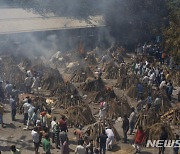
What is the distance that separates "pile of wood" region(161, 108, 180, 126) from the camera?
16.2 meters

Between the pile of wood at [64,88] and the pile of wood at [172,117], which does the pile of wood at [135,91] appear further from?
the pile of wood at [64,88]

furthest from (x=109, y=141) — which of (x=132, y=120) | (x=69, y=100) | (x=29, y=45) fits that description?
(x=29, y=45)

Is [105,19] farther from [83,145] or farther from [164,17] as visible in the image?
[83,145]

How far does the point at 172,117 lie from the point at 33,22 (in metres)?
17.2

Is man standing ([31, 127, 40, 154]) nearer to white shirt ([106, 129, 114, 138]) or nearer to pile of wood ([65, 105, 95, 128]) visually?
white shirt ([106, 129, 114, 138])

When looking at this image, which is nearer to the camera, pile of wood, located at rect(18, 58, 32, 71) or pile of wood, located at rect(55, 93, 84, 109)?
pile of wood, located at rect(55, 93, 84, 109)

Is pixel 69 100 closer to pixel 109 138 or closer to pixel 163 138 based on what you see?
pixel 109 138

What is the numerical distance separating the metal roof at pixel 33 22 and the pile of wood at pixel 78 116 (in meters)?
13.7

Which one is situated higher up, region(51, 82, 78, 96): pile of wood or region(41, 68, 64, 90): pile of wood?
region(41, 68, 64, 90): pile of wood

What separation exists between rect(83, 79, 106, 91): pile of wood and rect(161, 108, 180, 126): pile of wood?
4.50 metres

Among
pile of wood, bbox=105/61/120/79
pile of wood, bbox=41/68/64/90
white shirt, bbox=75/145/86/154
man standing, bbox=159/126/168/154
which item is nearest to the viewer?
white shirt, bbox=75/145/86/154

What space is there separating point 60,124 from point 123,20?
18820 millimetres

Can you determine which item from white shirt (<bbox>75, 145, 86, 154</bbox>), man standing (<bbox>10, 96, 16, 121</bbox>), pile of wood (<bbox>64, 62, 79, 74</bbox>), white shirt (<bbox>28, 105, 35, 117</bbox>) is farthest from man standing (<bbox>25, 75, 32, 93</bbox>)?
white shirt (<bbox>75, 145, 86, 154</bbox>)

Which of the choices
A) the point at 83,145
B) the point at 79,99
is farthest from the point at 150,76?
the point at 83,145
